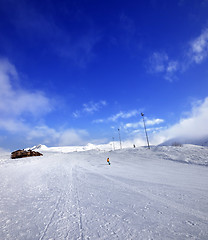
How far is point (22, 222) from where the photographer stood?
4234 millimetres

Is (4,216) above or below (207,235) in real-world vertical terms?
above

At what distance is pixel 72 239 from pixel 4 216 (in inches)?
128

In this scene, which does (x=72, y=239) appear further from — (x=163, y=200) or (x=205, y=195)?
(x=205, y=195)

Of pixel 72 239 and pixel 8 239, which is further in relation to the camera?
pixel 8 239

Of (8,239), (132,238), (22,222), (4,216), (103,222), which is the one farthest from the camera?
(4,216)

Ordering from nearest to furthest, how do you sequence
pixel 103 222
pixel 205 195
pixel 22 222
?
1. pixel 103 222
2. pixel 22 222
3. pixel 205 195

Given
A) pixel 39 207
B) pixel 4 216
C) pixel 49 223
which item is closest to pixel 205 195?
pixel 49 223

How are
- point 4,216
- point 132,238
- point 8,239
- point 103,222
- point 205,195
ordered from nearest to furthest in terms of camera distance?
point 132,238 → point 8,239 → point 103,222 → point 4,216 → point 205,195

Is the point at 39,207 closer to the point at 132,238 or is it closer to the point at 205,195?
the point at 132,238

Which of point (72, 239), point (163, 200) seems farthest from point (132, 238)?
point (163, 200)

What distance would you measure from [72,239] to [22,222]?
7.07 feet

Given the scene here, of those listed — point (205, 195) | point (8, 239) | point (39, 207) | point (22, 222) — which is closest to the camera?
point (8, 239)

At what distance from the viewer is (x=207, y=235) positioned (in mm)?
3115

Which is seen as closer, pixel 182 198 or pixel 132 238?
pixel 132 238
